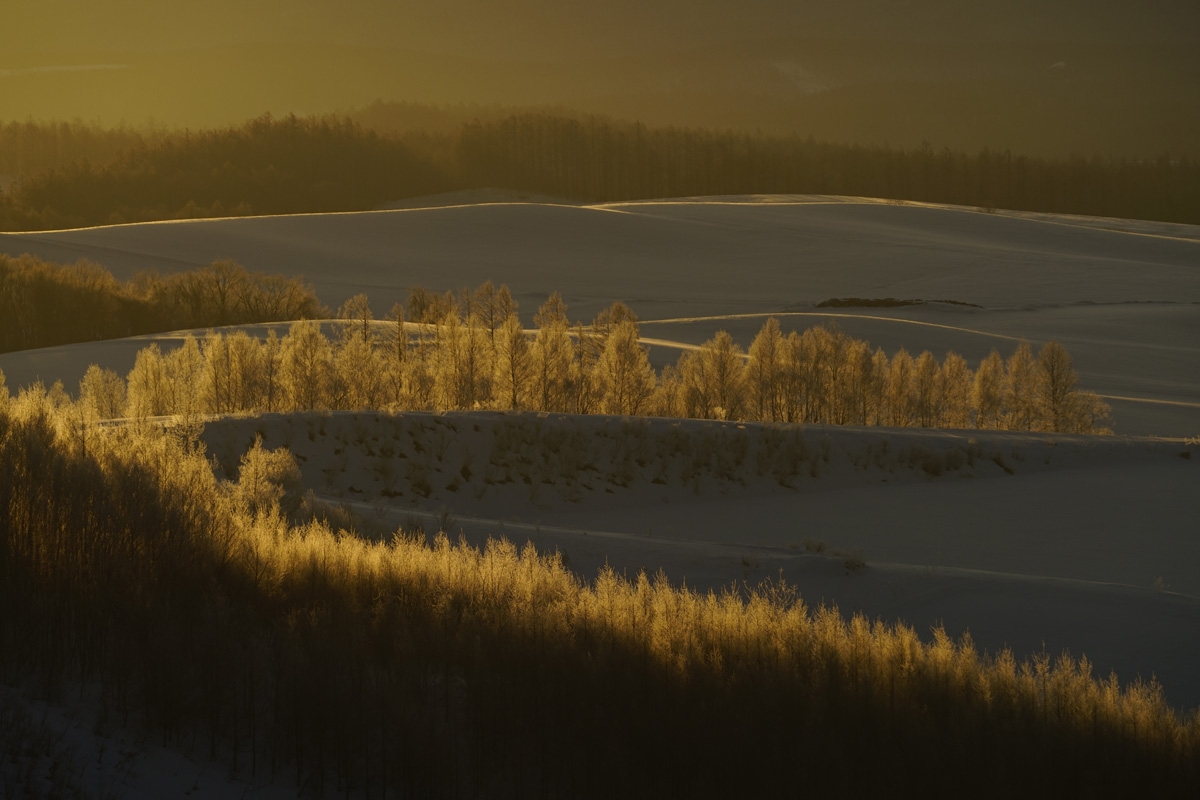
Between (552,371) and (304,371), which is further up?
(304,371)

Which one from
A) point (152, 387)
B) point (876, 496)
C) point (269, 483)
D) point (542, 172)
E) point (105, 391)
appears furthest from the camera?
point (542, 172)

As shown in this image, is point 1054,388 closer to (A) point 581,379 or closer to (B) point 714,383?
(B) point 714,383

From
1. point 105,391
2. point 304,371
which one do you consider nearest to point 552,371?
point 304,371

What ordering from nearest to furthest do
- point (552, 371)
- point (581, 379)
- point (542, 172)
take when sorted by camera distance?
point (552, 371) < point (581, 379) < point (542, 172)

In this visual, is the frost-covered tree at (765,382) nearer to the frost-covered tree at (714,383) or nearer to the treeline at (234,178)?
the frost-covered tree at (714,383)

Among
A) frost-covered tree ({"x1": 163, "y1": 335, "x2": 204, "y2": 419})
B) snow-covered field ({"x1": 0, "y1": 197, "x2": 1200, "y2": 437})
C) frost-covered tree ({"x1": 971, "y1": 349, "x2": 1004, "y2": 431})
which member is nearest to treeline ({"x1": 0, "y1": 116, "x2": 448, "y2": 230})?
snow-covered field ({"x1": 0, "y1": 197, "x2": 1200, "y2": 437})

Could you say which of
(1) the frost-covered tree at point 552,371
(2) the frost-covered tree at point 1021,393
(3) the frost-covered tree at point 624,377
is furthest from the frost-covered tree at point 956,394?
(1) the frost-covered tree at point 552,371

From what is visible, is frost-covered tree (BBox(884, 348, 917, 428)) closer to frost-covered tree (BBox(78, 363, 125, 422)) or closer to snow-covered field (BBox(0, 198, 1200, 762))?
snow-covered field (BBox(0, 198, 1200, 762))
